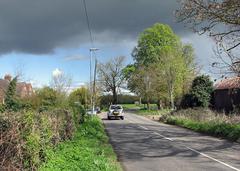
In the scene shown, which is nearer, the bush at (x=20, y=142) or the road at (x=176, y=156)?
the bush at (x=20, y=142)

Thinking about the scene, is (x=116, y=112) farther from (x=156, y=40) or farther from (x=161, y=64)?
(x=156, y=40)

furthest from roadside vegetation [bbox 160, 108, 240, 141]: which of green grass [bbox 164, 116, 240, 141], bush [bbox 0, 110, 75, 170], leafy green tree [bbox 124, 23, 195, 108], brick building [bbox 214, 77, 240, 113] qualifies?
leafy green tree [bbox 124, 23, 195, 108]

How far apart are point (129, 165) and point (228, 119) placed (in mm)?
18337

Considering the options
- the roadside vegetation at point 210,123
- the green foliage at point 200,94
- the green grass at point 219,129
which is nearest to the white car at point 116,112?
the roadside vegetation at point 210,123

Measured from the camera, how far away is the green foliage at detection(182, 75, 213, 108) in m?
48.9

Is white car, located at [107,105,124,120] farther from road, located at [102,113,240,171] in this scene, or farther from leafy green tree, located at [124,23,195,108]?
road, located at [102,113,240,171]

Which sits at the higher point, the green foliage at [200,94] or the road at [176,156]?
the green foliage at [200,94]

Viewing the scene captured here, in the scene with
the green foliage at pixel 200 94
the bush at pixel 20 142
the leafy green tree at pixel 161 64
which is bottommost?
the bush at pixel 20 142

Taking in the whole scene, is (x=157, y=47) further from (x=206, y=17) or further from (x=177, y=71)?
(x=206, y=17)

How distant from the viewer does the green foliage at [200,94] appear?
4894cm

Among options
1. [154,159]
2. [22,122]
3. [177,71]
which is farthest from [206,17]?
[177,71]

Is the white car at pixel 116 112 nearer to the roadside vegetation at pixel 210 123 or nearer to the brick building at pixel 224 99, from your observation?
the roadside vegetation at pixel 210 123

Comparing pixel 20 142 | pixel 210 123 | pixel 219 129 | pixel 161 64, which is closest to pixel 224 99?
pixel 210 123

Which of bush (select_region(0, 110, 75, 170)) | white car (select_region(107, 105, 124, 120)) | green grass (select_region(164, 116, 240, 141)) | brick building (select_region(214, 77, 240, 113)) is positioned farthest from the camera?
white car (select_region(107, 105, 124, 120))
